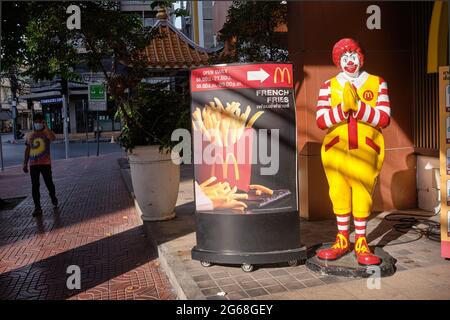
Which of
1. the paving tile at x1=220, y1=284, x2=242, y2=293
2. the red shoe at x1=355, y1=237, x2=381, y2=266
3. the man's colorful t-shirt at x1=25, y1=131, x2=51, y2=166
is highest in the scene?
the man's colorful t-shirt at x1=25, y1=131, x2=51, y2=166

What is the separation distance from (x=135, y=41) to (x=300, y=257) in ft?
15.8

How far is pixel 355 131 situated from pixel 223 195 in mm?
1376

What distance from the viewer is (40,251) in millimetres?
5953

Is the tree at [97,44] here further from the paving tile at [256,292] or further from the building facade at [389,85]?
the paving tile at [256,292]

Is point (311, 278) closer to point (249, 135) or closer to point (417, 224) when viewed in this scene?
point (249, 135)

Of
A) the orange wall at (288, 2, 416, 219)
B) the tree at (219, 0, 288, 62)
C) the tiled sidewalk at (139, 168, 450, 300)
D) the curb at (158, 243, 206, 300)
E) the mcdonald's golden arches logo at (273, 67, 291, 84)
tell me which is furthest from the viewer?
the tree at (219, 0, 288, 62)

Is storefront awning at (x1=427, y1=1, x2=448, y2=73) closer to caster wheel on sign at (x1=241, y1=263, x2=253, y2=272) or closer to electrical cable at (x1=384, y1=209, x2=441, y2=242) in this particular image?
electrical cable at (x1=384, y1=209, x2=441, y2=242)

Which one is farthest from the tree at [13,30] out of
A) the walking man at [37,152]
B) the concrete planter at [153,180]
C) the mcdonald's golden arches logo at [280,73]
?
the mcdonald's golden arches logo at [280,73]

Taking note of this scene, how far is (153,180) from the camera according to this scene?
668 centimetres

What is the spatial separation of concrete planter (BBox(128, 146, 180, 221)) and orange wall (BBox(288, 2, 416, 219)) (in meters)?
1.97

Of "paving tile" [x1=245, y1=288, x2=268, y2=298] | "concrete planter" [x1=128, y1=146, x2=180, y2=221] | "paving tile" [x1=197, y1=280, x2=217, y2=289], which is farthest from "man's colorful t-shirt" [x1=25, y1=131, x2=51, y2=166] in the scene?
"paving tile" [x1=245, y1=288, x2=268, y2=298]

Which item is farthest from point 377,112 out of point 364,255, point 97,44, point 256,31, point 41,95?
point 41,95

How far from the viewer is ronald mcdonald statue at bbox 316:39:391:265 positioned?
4090 millimetres
